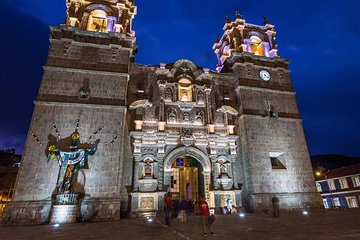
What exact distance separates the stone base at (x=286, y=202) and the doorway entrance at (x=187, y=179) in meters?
3.58

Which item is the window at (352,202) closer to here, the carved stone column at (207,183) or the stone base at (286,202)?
the stone base at (286,202)

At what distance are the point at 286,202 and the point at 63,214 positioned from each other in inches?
551

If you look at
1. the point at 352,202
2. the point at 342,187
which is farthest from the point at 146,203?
the point at 342,187

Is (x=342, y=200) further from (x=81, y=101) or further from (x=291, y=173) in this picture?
(x=81, y=101)

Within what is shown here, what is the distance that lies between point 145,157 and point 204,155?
4297 mm

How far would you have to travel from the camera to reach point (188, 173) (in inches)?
774

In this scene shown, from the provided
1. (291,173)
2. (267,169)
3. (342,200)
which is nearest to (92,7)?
→ (267,169)

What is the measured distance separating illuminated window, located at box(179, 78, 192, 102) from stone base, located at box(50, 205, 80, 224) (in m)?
11.0

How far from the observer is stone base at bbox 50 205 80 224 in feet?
36.6

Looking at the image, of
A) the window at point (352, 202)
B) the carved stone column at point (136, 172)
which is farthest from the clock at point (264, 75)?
the window at point (352, 202)

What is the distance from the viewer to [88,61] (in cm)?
1595

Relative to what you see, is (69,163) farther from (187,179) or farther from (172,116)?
(187,179)

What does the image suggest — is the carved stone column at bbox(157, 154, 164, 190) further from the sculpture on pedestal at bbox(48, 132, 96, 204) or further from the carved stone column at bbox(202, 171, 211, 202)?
the sculpture on pedestal at bbox(48, 132, 96, 204)

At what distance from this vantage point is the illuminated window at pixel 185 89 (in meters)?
18.3
